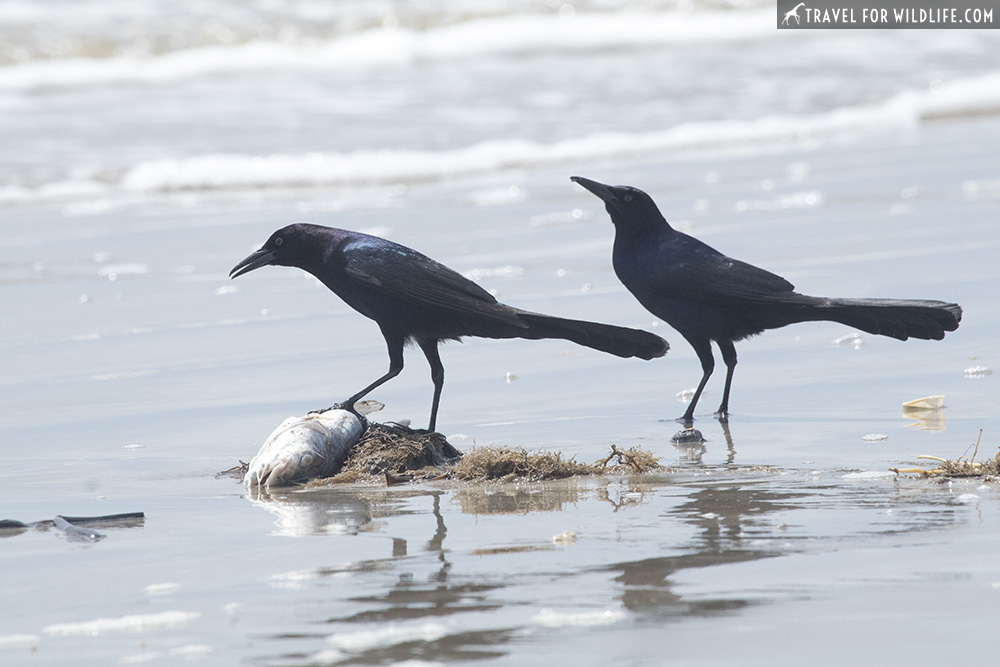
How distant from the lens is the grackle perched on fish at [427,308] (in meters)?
5.37

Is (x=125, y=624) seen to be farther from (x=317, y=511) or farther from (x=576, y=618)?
(x=317, y=511)

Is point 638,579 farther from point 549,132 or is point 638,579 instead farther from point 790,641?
point 549,132

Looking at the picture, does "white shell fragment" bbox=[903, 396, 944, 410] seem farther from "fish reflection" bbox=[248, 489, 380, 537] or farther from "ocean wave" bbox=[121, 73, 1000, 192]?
"ocean wave" bbox=[121, 73, 1000, 192]

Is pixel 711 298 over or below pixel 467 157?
below

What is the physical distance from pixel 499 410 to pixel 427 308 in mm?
767

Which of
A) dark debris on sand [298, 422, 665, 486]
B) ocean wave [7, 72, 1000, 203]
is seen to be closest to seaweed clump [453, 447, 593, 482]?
dark debris on sand [298, 422, 665, 486]

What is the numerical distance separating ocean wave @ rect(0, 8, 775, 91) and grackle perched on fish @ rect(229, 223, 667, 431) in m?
16.3

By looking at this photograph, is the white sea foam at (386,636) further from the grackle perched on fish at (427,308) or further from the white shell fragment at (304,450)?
the grackle perched on fish at (427,308)

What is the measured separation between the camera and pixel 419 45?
2445 centimetres

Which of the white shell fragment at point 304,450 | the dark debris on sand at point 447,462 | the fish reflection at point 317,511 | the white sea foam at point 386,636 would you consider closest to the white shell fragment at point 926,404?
the dark debris on sand at point 447,462

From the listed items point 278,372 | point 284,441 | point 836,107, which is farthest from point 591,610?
point 836,107

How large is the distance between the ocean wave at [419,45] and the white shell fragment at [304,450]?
55.4 ft

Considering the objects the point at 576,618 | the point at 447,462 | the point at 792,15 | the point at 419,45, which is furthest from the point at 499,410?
the point at 792,15

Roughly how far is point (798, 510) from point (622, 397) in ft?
7.02
